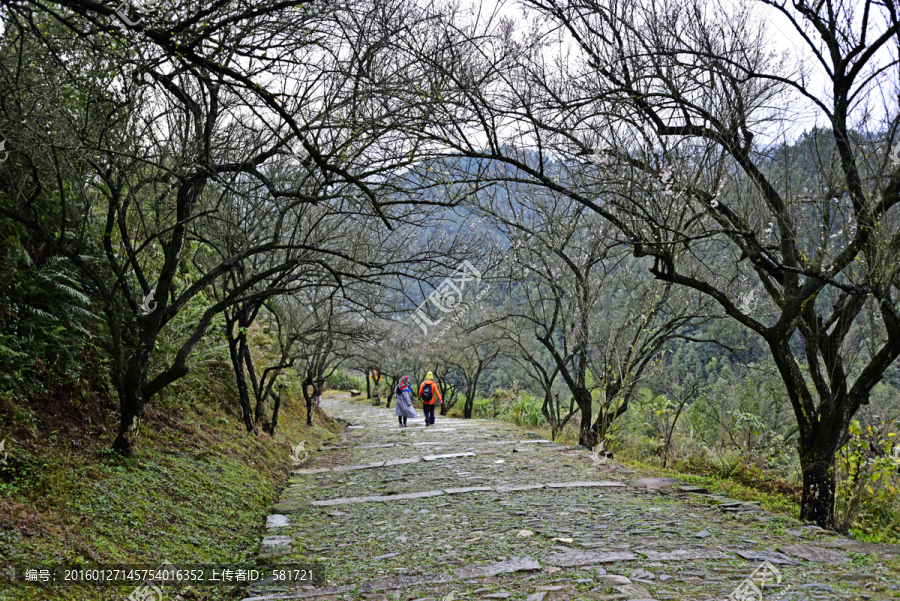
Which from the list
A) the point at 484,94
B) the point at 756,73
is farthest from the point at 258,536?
the point at 756,73

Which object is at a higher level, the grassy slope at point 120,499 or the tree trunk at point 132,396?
the tree trunk at point 132,396

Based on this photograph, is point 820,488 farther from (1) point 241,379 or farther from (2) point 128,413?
(1) point 241,379

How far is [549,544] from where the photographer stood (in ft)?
15.0

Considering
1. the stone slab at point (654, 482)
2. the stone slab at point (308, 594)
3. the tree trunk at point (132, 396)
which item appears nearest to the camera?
the stone slab at point (308, 594)

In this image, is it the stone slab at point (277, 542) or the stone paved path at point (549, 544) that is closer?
the stone paved path at point (549, 544)

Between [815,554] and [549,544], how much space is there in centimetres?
199

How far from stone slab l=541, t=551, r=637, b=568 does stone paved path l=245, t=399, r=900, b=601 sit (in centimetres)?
1

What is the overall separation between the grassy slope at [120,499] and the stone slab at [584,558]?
2425 mm

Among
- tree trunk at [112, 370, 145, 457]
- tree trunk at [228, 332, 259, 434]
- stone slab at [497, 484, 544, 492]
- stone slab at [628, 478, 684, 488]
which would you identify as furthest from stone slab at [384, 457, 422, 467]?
tree trunk at [112, 370, 145, 457]

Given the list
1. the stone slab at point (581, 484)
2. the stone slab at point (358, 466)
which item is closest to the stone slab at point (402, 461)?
the stone slab at point (358, 466)

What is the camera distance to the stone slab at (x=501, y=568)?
399 centimetres

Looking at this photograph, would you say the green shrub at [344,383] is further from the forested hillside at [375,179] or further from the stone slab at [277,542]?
the stone slab at [277,542]

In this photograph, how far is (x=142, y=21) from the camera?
3.31m

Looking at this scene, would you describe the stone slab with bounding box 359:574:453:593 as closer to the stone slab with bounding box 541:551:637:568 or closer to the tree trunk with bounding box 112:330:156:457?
the stone slab with bounding box 541:551:637:568
